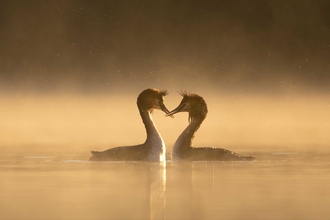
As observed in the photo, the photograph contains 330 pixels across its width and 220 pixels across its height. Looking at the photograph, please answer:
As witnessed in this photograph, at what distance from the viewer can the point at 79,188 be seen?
11578mm

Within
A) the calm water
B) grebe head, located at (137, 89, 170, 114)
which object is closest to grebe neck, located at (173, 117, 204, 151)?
the calm water

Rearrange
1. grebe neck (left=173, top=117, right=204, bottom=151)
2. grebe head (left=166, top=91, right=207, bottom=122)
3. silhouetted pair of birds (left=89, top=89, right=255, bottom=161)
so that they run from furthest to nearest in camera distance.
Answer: grebe head (left=166, top=91, right=207, bottom=122), grebe neck (left=173, top=117, right=204, bottom=151), silhouetted pair of birds (left=89, top=89, right=255, bottom=161)

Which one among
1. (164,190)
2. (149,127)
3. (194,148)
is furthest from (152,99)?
(164,190)

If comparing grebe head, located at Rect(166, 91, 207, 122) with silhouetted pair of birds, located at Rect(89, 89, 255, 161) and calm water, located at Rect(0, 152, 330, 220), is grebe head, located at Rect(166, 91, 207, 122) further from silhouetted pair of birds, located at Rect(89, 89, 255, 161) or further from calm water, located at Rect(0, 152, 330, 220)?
calm water, located at Rect(0, 152, 330, 220)

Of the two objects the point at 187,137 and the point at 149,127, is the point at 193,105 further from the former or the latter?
the point at 149,127

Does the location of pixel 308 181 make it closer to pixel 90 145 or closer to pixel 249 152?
pixel 249 152

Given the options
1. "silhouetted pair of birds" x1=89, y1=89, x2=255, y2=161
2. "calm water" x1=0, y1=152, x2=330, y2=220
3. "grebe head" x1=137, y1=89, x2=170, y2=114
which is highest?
"grebe head" x1=137, y1=89, x2=170, y2=114

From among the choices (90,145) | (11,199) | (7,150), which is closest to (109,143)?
(90,145)

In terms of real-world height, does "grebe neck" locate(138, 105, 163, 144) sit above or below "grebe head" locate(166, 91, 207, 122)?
below

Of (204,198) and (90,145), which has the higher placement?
(90,145)

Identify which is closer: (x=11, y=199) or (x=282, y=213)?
(x=282, y=213)

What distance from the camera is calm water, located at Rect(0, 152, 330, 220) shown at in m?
9.53

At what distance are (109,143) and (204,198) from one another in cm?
1133

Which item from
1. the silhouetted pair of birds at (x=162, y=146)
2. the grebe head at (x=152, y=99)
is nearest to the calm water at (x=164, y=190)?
the silhouetted pair of birds at (x=162, y=146)
